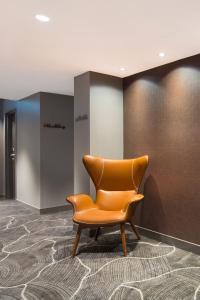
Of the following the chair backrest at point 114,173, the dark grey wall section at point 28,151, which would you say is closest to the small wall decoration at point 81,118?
the chair backrest at point 114,173

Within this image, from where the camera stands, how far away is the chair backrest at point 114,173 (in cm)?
360

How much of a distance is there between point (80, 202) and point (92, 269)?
2.91ft

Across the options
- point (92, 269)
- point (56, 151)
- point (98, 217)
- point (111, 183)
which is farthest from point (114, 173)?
point (56, 151)

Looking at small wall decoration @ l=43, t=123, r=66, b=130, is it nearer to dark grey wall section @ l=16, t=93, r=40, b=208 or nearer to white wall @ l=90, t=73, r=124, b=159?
dark grey wall section @ l=16, t=93, r=40, b=208

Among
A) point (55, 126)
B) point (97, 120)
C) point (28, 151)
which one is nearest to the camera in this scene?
point (97, 120)

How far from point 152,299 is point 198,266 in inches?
33.0

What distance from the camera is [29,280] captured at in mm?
2490

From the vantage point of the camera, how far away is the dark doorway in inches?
260

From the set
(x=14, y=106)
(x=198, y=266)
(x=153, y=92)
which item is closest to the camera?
(x=198, y=266)

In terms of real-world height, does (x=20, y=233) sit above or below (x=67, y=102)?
below

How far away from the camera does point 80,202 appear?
11.1ft

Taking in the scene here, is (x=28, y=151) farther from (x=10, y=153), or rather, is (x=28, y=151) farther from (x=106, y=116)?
(x=106, y=116)

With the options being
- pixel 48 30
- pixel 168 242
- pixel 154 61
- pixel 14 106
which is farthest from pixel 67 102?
pixel 168 242

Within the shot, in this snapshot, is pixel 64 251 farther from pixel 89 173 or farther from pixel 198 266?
pixel 198 266
